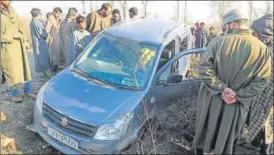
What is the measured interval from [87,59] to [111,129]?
5.35ft

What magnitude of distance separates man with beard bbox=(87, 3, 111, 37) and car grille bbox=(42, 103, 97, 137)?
382 centimetres

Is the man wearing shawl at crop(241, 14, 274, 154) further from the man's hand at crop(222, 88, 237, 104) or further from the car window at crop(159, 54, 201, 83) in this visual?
the car window at crop(159, 54, 201, 83)

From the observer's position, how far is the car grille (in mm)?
4410

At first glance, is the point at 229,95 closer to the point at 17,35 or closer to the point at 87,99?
the point at 87,99

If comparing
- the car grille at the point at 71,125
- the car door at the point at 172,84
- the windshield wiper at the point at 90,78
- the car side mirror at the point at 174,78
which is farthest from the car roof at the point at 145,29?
the car grille at the point at 71,125

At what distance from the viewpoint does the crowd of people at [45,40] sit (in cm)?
614

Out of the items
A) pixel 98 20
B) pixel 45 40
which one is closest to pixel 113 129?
pixel 98 20

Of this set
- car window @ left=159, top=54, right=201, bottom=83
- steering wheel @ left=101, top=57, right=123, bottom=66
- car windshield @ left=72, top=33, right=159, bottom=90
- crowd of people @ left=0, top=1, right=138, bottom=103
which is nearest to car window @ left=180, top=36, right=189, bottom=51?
car window @ left=159, top=54, right=201, bottom=83

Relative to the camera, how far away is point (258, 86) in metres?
3.98

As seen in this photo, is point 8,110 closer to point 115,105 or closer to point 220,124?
point 115,105

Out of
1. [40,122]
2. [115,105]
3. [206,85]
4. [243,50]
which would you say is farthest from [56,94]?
[243,50]

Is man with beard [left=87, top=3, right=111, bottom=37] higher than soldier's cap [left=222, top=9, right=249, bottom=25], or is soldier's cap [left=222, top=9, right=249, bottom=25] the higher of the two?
soldier's cap [left=222, top=9, right=249, bottom=25]

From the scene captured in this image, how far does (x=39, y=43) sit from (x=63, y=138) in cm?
508

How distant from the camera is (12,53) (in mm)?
6188
